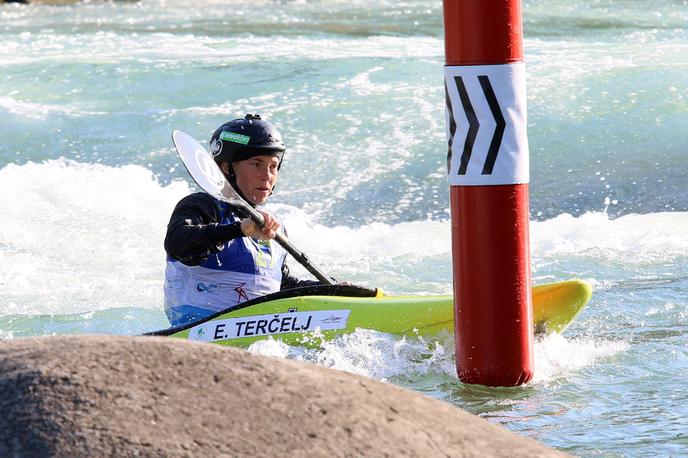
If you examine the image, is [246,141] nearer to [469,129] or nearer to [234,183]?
[234,183]

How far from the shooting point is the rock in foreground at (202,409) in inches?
99.0

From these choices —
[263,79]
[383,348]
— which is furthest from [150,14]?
[383,348]

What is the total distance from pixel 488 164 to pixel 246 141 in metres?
1.43

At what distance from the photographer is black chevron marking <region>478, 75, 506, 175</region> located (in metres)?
3.93

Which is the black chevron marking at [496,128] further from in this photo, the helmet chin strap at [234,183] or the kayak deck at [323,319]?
the helmet chin strap at [234,183]

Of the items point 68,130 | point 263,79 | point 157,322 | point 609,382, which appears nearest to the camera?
point 609,382

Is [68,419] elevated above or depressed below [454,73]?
below

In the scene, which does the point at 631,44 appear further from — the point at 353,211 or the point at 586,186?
the point at 353,211

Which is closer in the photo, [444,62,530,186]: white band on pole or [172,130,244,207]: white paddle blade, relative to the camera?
[444,62,530,186]: white band on pole

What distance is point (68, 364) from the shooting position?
270 cm

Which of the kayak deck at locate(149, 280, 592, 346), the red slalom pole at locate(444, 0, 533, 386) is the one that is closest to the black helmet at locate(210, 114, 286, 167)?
the kayak deck at locate(149, 280, 592, 346)

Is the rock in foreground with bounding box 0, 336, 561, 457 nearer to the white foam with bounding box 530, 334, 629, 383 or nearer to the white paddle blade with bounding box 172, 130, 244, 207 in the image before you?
the white foam with bounding box 530, 334, 629, 383

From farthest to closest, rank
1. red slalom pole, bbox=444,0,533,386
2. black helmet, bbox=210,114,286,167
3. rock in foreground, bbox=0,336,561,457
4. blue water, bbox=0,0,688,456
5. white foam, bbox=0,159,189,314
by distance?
white foam, bbox=0,159,189,314
black helmet, bbox=210,114,286,167
blue water, bbox=0,0,688,456
red slalom pole, bbox=444,0,533,386
rock in foreground, bbox=0,336,561,457

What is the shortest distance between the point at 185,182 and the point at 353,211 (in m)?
1.41
